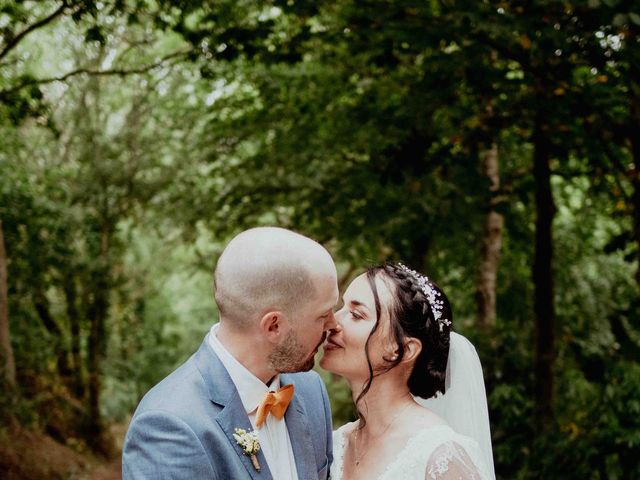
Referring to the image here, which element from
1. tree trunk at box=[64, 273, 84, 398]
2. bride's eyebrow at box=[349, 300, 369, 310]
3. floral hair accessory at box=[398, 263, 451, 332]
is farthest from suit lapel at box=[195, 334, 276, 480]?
tree trunk at box=[64, 273, 84, 398]

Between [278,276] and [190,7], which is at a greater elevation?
[190,7]

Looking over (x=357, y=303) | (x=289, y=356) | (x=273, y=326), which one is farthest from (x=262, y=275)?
(x=357, y=303)

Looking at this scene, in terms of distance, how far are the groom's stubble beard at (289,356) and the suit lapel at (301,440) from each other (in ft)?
0.92

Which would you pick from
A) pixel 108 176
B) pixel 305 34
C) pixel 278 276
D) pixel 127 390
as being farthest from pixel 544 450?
pixel 127 390

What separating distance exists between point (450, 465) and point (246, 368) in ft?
2.78

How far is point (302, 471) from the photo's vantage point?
248 cm

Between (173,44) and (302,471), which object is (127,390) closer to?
(173,44)

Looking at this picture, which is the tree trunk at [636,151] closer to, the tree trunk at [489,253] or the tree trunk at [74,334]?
the tree trunk at [489,253]

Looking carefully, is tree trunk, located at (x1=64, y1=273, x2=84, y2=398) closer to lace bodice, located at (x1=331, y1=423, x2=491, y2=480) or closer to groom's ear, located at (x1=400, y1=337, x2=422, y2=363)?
groom's ear, located at (x1=400, y1=337, x2=422, y2=363)

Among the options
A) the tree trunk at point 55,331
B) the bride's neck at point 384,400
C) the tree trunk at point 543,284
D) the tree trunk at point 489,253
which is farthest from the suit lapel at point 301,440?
the tree trunk at point 55,331

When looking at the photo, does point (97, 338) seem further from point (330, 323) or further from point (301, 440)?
point (330, 323)

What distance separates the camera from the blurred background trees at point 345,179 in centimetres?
534

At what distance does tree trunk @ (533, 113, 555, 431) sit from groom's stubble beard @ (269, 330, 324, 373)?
425cm

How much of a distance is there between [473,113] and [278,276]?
4.33 metres
